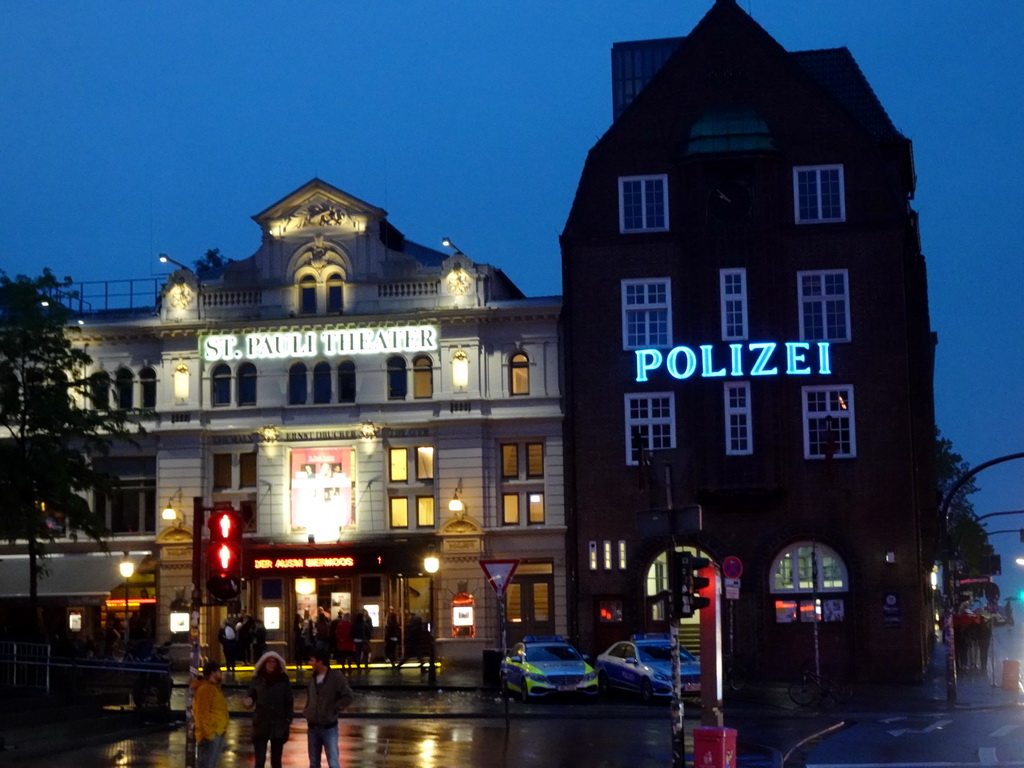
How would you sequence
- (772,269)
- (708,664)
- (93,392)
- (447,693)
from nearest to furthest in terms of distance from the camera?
(708,664)
(447,693)
(93,392)
(772,269)

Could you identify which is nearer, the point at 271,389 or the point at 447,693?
the point at 447,693

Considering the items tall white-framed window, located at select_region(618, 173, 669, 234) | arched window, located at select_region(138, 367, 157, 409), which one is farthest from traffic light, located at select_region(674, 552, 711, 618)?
arched window, located at select_region(138, 367, 157, 409)

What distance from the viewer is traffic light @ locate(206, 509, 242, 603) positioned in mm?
19953

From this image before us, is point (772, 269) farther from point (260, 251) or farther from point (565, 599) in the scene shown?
point (260, 251)

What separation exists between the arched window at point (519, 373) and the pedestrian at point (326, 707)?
1270 inches

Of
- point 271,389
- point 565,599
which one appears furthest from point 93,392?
point 565,599

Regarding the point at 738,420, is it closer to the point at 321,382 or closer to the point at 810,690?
the point at 810,690

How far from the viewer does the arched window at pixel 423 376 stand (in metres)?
53.3

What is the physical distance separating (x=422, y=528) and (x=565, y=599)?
210 inches

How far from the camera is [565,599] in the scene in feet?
168

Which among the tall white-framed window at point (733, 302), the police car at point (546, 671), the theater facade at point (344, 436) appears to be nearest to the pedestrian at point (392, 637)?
the theater facade at point (344, 436)

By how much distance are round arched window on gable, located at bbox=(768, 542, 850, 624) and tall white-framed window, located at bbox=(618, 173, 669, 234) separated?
1121 centimetres

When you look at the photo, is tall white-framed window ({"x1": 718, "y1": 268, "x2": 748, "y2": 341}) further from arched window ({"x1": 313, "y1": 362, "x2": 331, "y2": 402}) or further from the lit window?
arched window ({"x1": 313, "y1": 362, "x2": 331, "y2": 402})

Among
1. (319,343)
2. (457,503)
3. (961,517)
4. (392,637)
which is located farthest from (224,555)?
(961,517)
